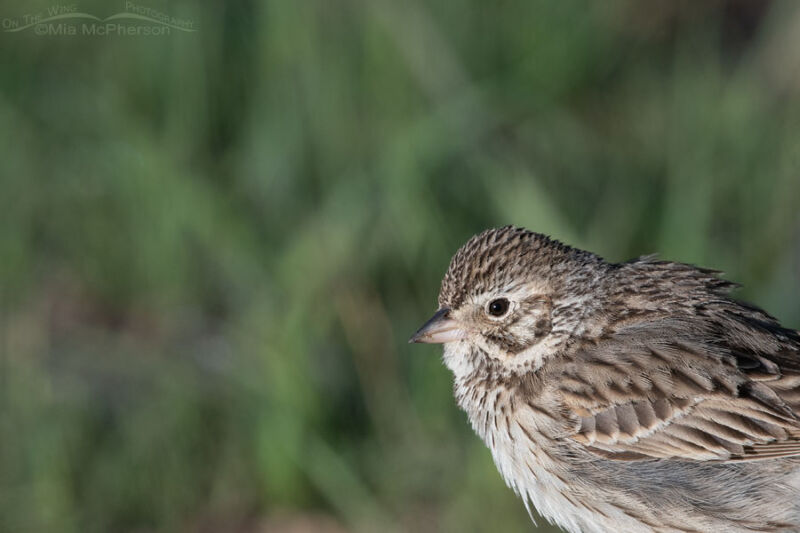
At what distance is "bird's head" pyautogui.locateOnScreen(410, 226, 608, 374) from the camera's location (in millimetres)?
5383

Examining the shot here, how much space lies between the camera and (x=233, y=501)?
7117 millimetres

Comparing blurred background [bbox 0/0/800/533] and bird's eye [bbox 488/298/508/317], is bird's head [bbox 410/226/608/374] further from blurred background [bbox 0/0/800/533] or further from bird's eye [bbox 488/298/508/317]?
blurred background [bbox 0/0/800/533]

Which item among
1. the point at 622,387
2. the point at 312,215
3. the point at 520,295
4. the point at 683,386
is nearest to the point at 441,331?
the point at 520,295

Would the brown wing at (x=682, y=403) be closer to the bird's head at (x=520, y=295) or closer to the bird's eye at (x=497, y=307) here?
the bird's head at (x=520, y=295)

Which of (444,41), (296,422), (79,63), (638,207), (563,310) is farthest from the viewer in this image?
(79,63)

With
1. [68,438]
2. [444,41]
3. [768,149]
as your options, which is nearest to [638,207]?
[768,149]

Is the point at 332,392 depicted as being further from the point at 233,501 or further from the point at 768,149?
the point at 768,149

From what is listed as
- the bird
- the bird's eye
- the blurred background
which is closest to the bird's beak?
the bird

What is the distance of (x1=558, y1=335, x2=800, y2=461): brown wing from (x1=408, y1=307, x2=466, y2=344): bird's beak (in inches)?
19.4

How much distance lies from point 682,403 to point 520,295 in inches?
31.1

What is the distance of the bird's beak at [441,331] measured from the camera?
549cm

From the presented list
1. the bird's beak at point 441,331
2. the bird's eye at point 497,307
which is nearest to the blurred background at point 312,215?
the bird's beak at point 441,331

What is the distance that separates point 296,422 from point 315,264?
106cm

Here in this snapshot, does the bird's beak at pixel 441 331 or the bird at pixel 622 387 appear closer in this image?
the bird at pixel 622 387
